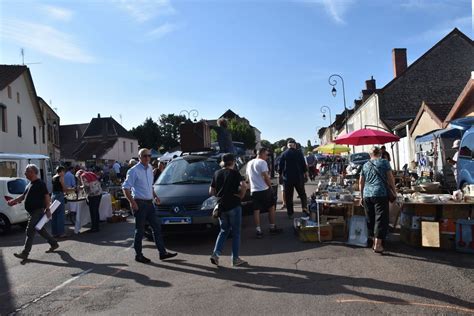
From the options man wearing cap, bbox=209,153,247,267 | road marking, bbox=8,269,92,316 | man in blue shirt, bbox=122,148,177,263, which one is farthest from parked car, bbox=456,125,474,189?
road marking, bbox=8,269,92,316

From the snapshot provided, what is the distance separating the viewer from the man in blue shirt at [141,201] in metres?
7.57

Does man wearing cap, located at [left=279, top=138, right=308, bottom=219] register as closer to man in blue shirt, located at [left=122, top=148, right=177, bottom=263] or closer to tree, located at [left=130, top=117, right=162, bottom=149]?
man in blue shirt, located at [left=122, top=148, right=177, bottom=263]

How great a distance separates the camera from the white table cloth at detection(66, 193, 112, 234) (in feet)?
37.4

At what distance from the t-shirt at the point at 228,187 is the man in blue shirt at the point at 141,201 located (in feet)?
4.62

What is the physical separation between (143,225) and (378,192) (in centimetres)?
408

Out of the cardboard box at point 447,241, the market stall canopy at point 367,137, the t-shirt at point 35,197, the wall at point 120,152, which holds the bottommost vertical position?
the cardboard box at point 447,241

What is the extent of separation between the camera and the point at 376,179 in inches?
298

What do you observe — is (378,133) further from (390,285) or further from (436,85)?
(436,85)

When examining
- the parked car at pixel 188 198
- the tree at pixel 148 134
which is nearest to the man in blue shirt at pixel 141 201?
the parked car at pixel 188 198

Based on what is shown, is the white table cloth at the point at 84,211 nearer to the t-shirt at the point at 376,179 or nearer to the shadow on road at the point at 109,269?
the shadow on road at the point at 109,269

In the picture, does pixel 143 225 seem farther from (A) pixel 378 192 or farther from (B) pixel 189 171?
(A) pixel 378 192

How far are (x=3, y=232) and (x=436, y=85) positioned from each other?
35954 millimetres

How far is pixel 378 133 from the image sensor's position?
13258mm

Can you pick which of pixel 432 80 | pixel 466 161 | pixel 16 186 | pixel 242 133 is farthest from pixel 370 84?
pixel 16 186
